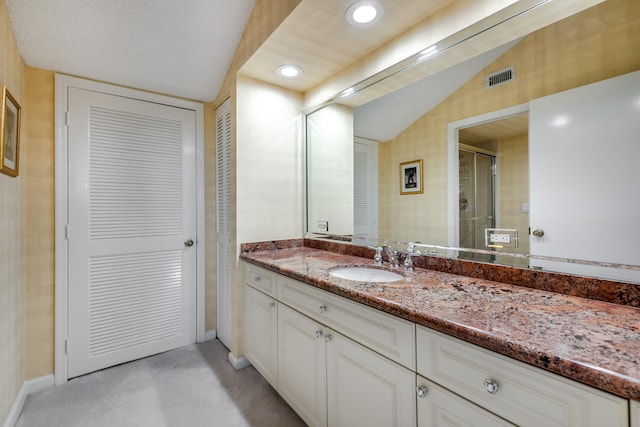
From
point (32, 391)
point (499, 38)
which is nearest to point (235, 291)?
point (32, 391)

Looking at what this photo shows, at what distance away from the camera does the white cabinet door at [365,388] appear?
956 mm

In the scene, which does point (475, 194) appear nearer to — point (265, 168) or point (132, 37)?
point (265, 168)

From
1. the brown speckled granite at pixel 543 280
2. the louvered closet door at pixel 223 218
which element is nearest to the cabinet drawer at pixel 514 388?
the brown speckled granite at pixel 543 280

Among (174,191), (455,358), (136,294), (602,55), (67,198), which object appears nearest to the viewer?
(455,358)

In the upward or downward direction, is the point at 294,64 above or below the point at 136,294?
above

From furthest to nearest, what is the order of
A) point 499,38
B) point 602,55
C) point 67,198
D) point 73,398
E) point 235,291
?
1. point 235,291
2. point 67,198
3. point 73,398
4. point 499,38
5. point 602,55

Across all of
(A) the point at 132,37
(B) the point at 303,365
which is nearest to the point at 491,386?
(B) the point at 303,365

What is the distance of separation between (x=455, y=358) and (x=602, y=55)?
3.69 feet

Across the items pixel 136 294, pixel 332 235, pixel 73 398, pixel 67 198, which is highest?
pixel 67 198

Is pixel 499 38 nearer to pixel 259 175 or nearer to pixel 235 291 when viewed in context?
pixel 259 175

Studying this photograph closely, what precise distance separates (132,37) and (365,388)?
2.37 m

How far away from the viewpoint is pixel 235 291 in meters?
2.10

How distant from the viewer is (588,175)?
102 cm

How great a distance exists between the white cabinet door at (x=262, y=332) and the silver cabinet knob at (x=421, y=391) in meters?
0.94
